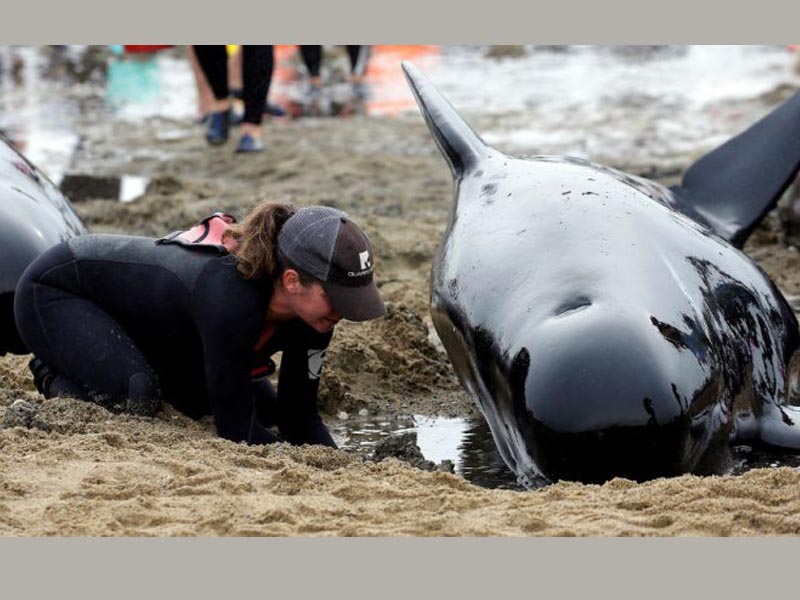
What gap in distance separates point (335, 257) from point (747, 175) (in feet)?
11.1

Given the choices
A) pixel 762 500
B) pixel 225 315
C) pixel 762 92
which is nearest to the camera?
pixel 762 500

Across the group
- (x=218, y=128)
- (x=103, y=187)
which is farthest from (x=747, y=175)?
(x=218, y=128)

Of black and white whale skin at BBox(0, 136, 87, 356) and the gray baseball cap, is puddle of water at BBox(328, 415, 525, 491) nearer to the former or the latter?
the gray baseball cap

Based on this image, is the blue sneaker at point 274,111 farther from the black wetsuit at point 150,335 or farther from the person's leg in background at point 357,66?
the black wetsuit at point 150,335

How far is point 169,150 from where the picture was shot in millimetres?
16484

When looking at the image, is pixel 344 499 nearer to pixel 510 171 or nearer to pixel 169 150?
pixel 510 171

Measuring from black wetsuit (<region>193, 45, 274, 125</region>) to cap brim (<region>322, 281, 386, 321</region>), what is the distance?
818 centimetres


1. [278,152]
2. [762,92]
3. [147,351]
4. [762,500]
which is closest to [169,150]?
[278,152]

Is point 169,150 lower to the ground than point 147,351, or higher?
lower

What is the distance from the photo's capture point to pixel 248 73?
1523cm

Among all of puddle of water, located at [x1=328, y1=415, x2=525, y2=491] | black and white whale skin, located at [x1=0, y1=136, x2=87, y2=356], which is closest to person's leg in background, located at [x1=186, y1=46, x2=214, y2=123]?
black and white whale skin, located at [x1=0, y1=136, x2=87, y2=356]

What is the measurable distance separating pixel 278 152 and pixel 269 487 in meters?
9.78

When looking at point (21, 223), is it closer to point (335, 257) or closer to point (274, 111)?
point (335, 257)

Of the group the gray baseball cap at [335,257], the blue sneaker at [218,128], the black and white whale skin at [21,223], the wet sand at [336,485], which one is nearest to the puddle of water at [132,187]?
the blue sneaker at [218,128]
